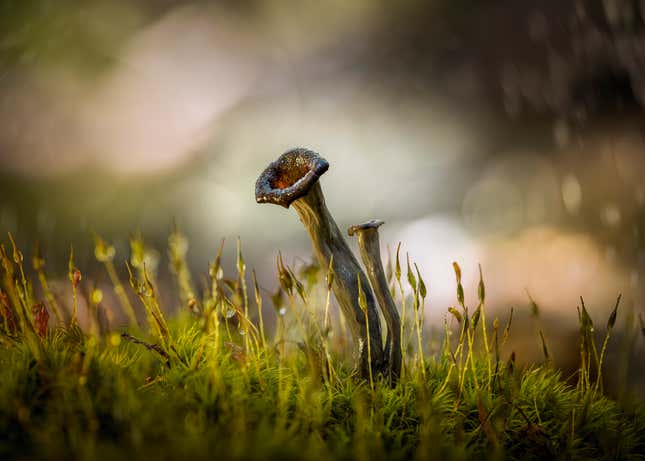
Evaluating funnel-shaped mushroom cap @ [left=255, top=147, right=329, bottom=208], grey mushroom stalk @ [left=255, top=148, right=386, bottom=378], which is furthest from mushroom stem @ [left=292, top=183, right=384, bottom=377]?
funnel-shaped mushroom cap @ [left=255, top=147, right=329, bottom=208]

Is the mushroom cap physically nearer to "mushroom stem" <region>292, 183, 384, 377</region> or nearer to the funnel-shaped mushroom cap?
"mushroom stem" <region>292, 183, 384, 377</region>

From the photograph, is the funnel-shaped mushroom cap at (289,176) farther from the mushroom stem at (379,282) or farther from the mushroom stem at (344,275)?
the mushroom stem at (379,282)

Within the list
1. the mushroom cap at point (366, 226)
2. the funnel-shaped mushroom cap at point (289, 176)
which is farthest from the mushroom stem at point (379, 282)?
the funnel-shaped mushroom cap at point (289, 176)

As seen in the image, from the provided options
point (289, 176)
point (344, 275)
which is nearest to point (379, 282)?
Result: point (344, 275)

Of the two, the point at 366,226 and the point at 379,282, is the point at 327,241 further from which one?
the point at 379,282

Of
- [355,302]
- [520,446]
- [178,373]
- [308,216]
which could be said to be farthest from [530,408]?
[178,373]

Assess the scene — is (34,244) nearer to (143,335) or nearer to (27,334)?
(27,334)
